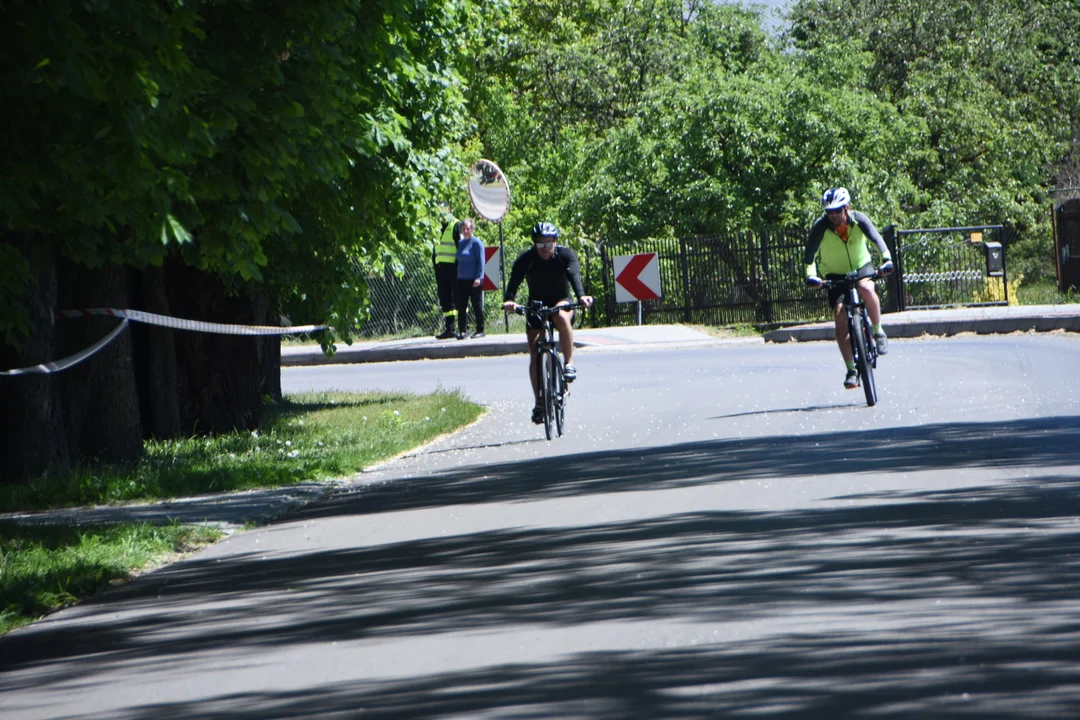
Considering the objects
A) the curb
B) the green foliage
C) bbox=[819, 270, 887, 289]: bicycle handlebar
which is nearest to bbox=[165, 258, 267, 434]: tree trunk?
bbox=[819, 270, 887, 289]: bicycle handlebar

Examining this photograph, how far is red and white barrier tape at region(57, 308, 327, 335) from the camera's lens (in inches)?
543

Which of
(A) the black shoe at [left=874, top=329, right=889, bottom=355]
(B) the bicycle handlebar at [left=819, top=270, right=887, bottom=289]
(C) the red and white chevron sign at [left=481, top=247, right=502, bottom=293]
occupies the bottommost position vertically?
(A) the black shoe at [left=874, top=329, right=889, bottom=355]

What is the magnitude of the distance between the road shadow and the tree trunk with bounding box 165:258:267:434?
20.8 ft

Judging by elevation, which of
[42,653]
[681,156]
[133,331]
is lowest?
[42,653]

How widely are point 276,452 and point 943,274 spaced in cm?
1997

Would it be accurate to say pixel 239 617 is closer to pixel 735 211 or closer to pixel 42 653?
pixel 42 653

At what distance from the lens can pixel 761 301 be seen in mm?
32656

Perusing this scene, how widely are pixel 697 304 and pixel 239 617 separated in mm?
26361

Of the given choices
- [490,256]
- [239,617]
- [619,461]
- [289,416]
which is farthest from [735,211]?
[239,617]

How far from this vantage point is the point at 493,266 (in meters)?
32.8

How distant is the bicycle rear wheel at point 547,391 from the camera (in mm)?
14406

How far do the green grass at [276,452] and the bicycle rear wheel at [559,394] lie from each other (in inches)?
50.6

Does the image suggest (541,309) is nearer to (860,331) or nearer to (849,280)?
(860,331)

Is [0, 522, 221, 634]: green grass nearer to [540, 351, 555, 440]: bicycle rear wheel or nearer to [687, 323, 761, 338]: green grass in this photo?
[540, 351, 555, 440]: bicycle rear wheel
